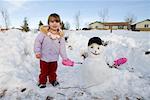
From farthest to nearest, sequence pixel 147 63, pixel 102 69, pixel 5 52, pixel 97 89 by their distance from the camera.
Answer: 1. pixel 147 63
2. pixel 5 52
3. pixel 102 69
4. pixel 97 89

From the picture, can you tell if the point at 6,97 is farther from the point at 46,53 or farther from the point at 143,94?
the point at 143,94

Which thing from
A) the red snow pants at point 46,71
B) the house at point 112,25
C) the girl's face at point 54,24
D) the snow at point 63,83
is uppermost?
the house at point 112,25

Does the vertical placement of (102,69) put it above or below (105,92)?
above

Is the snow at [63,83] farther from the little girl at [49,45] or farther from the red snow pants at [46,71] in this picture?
the little girl at [49,45]

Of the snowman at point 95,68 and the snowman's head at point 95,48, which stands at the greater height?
the snowman's head at point 95,48

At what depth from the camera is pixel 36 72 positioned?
6.00 m

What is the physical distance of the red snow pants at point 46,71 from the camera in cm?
488

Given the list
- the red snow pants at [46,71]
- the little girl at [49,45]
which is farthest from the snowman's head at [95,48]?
the red snow pants at [46,71]

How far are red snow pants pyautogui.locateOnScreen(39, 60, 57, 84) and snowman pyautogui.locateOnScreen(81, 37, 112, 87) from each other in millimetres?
643

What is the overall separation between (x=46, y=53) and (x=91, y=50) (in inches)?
36.3

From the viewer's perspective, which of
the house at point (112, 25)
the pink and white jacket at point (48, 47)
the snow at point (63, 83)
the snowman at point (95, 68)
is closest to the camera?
the snow at point (63, 83)

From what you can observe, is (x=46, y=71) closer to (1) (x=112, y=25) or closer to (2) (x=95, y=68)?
(2) (x=95, y=68)

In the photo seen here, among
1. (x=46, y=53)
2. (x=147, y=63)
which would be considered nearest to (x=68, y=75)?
(x=46, y=53)

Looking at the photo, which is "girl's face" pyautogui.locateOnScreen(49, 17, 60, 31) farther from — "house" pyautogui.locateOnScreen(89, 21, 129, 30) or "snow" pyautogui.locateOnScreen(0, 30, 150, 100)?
"house" pyautogui.locateOnScreen(89, 21, 129, 30)
